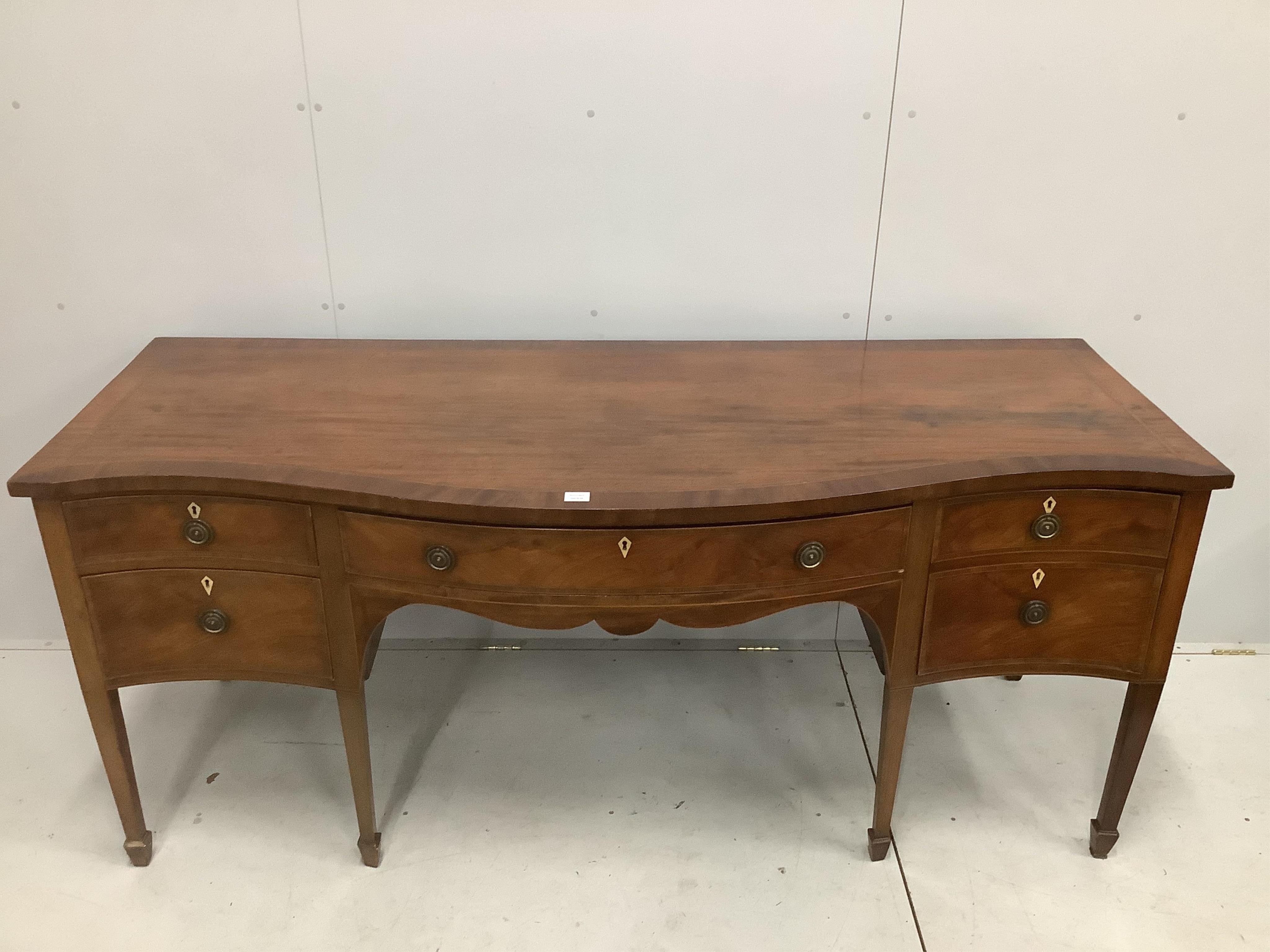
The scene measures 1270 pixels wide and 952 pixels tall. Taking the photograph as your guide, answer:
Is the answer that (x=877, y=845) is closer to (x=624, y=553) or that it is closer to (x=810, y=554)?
(x=810, y=554)

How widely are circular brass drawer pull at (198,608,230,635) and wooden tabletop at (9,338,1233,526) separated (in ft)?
0.72

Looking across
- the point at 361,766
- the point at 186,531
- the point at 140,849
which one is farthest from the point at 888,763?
the point at 140,849

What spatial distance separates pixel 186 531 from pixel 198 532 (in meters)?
0.02

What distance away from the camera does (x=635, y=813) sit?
1.84 metres

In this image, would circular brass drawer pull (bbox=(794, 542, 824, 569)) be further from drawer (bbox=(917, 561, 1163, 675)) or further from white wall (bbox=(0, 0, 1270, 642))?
white wall (bbox=(0, 0, 1270, 642))

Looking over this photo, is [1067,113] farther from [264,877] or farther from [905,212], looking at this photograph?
[264,877]

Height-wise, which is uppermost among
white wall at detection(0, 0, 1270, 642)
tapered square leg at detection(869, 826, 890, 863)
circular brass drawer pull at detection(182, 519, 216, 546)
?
white wall at detection(0, 0, 1270, 642)

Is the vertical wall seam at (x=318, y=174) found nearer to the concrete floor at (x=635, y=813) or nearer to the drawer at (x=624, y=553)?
the drawer at (x=624, y=553)

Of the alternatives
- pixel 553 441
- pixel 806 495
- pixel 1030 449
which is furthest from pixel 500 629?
pixel 1030 449

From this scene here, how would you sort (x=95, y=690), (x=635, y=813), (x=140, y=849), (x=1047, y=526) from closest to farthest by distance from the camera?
(x=1047, y=526), (x=95, y=690), (x=140, y=849), (x=635, y=813)

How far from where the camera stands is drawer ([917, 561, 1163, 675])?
1533 mm

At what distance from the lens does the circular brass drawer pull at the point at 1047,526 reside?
4.86 ft

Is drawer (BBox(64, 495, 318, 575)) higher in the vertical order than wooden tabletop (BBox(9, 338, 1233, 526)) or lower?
lower

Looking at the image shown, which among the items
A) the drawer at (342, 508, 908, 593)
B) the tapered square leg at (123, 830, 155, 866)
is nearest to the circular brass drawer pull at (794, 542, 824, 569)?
the drawer at (342, 508, 908, 593)
